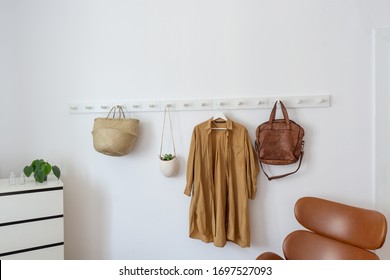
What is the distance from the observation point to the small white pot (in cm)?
153

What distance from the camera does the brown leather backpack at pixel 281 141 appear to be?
1426 mm

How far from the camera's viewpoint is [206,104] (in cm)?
157

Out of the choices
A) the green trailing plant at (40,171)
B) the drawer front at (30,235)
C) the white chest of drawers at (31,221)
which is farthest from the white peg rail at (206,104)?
the drawer front at (30,235)

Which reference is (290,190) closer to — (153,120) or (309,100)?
(309,100)

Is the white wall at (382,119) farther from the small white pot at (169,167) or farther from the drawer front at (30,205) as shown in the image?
the drawer front at (30,205)

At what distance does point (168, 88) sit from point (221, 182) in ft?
2.47

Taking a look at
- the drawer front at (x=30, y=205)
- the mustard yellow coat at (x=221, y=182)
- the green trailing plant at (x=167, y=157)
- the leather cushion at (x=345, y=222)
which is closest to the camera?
the leather cushion at (x=345, y=222)

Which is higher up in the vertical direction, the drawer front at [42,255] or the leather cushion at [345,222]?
the leather cushion at [345,222]

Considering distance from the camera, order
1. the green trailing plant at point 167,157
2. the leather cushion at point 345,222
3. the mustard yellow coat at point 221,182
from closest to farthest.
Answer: the leather cushion at point 345,222 → the mustard yellow coat at point 221,182 → the green trailing plant at point 167,157

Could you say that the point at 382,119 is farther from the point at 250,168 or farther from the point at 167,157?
the point at 167,157

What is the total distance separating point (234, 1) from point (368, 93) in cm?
107

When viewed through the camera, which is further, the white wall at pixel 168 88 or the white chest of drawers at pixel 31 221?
the white wall at pixel 168 88

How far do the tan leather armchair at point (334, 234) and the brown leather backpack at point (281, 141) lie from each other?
0.29 m

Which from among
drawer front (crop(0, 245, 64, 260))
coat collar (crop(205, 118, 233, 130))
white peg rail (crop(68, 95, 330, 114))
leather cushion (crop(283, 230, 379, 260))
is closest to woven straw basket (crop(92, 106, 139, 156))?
white peg rail (crop(68, 95, 330, 114))
